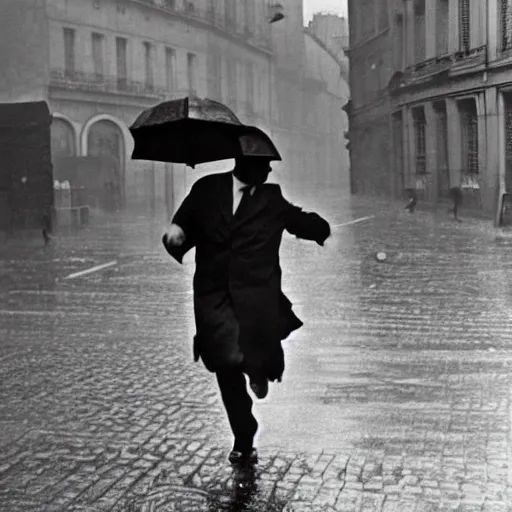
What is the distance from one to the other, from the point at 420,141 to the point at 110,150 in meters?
13.8

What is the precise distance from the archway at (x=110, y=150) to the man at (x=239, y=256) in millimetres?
32525

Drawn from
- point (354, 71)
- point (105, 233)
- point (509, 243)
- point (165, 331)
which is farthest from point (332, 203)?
point (165, 331)

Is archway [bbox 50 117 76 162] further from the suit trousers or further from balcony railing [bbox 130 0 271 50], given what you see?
the suit trousers

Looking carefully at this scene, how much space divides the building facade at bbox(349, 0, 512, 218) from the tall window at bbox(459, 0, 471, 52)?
0.09 ft

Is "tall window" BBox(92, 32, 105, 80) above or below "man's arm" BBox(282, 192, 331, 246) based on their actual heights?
above

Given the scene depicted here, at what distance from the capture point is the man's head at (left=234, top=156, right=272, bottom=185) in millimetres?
4707

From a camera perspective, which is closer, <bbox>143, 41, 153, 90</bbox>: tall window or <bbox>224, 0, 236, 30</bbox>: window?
<bbox>143, 41, 153, 90</bbox>: tall window

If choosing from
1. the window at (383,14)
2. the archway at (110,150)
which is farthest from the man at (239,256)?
the window at (383,14)

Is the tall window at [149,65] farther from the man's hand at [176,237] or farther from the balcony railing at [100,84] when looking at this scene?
the man's hand at [176,237]

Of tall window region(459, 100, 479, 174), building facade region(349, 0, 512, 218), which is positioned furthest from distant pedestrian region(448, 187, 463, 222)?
tall window region(459, 100, 479, 174)

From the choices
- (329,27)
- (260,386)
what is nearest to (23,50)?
(260,386)

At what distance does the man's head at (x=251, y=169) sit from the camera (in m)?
4.71

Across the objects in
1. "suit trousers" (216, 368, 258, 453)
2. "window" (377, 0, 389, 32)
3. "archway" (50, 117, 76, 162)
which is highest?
"window" (377, 0, 389, 32)

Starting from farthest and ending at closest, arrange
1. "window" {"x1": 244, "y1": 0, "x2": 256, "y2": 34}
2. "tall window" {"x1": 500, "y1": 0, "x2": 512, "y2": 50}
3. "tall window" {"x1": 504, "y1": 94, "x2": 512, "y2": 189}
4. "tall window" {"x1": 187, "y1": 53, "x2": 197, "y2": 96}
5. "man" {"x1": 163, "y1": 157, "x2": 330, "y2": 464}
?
1. "window" {"x1": 244, "y1": 0, "x2": 256, "y2": 34}
2. "tall window" {"x1": 187, "y1": 53, "x2": 197, "y2": 96}
3. "tall window" {"x1": 504, "y1": 94, "x2": 512, "y2": 189}
4. "tall window" {"x1": 500, "y1": 0, "x2": 512, "y2": 50}
5. "man" {"x1": 163, "y1": 157, "x2": 330, "y2": 464}
